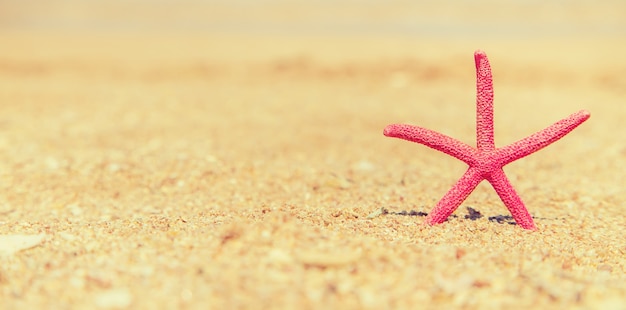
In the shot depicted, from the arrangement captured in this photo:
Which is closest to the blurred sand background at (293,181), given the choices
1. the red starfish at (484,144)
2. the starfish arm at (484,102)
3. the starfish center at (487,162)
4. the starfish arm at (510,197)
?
the starfish arm at (510,197)

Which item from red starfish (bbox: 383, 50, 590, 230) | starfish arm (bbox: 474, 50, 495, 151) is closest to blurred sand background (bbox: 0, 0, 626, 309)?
red starfish (bbox: 383, 50, 590, 230)

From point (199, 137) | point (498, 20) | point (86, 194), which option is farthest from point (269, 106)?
point (498, 20)

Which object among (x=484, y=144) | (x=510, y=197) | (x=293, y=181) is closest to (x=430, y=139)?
(x=484, y=144)

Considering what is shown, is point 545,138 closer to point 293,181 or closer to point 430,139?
point 430,139

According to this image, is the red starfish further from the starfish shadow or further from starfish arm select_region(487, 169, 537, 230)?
the starfish shadow

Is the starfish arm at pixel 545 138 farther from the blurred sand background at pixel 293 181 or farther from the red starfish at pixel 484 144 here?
the blurred sand background at pixel 293 181

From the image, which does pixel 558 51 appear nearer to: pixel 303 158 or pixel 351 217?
pixel 303 158
